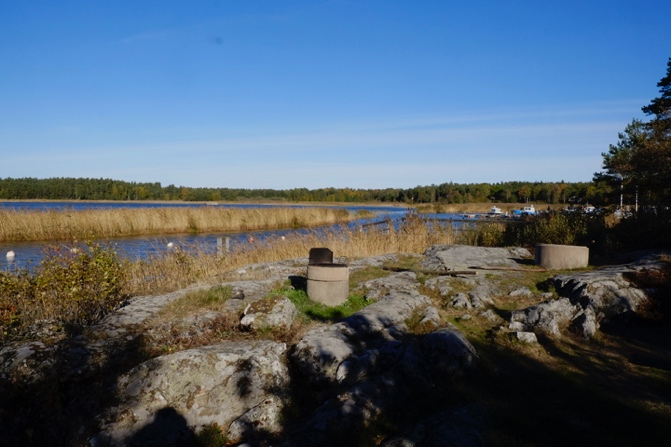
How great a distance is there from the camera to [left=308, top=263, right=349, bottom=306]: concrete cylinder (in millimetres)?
8148

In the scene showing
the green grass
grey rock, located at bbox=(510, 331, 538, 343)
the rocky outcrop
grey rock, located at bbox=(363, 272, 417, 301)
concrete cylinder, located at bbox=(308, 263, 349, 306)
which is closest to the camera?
the rocky outcrop

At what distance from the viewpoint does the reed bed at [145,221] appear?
2256cm

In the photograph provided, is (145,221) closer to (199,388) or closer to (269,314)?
(269,314)

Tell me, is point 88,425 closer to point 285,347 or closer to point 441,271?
point 285,347

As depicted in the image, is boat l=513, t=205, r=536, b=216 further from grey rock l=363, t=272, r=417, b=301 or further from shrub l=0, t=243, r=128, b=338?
shrub l=0, t=243, r=128, b=338

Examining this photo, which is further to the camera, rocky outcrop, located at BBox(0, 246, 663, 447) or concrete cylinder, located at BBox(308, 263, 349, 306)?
concrete cylinder, located at BBox(308, 263, 349, 306)

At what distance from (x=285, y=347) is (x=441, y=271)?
5.88 metres

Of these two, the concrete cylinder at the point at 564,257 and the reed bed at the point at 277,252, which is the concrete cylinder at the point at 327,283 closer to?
the reed bed at the point at 277,252

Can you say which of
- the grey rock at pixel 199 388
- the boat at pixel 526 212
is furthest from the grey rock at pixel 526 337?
the boat at pixel 526 212

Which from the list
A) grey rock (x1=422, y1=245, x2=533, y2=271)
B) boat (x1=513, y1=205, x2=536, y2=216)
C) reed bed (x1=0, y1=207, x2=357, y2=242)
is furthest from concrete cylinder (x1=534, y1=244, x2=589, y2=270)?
reed bed (x1=0, y1=207, x2=357, y2=242)

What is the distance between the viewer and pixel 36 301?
24.5 ft

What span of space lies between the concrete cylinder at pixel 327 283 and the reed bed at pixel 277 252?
2642 mm

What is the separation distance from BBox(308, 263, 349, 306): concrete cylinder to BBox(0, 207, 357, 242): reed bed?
409 inches

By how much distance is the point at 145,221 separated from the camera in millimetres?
28609
